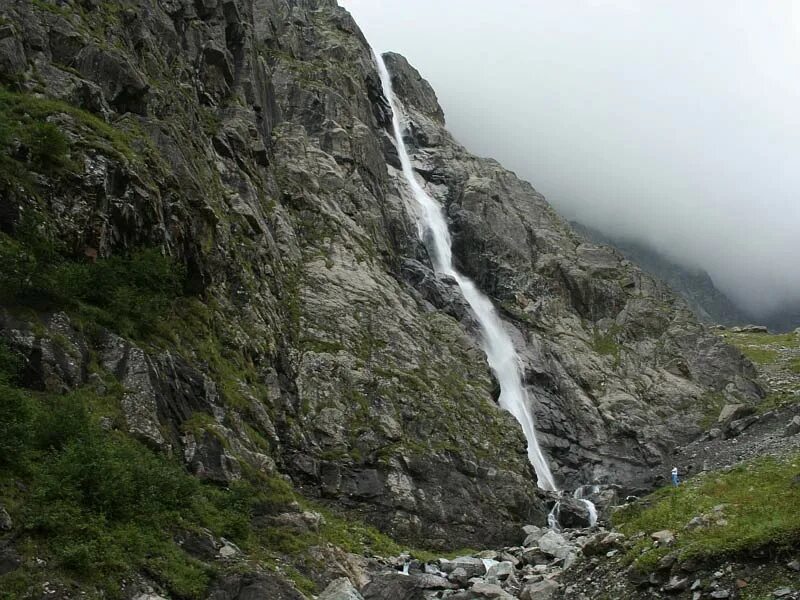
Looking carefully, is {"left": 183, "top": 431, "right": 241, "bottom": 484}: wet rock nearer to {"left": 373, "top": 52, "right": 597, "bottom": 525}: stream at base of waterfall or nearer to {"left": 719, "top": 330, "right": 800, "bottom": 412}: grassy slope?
{"left": 373, "top": 52, "right": 597, "bottom": 525}: stream at base of waterfall

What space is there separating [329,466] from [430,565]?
29.8 feet

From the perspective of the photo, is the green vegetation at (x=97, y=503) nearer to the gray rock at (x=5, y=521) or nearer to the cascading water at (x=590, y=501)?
the gray rock at (x=5, y=521)

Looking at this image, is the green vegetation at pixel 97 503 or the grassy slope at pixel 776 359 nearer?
the green vegetation at pixel 97 503

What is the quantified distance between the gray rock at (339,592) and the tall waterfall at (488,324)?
33.1 metres

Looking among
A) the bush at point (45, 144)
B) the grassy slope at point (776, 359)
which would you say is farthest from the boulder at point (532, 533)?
the grassy slope at point (776, 359)

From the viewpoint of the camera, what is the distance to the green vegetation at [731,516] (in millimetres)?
15297

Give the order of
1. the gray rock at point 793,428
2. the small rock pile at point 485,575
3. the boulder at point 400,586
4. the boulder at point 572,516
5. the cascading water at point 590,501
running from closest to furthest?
1. the small rock pile at point 485,575
2. the boulder at point 400,586
3. the boulder at point 572,516
4. the cascading water at point 590,501
5. the gray rock at point 793,428

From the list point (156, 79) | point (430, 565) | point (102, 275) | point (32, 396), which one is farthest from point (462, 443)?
point (156, 79)

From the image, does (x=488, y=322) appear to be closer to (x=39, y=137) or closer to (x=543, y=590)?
(x=543, y=590)

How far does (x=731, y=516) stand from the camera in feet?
61.1

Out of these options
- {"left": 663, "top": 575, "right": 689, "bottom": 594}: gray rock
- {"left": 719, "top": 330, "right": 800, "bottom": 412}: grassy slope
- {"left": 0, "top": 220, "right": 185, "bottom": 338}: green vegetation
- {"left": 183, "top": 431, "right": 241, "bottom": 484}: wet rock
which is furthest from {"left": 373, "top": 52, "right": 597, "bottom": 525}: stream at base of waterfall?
{"left": 0, "top": 220, "right": 185, "bottom": 338}: green vegetation

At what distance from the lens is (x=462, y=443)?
136 ft

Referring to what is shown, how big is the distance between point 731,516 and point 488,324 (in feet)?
162

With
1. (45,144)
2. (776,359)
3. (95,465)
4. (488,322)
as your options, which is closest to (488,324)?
(488,322)
